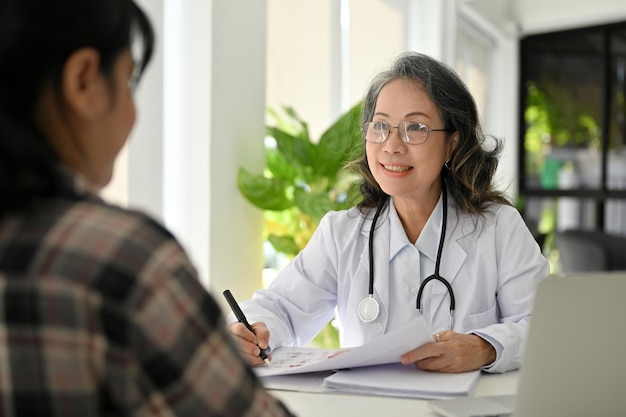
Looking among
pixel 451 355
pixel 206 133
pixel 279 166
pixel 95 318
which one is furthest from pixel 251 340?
pixel 279 166

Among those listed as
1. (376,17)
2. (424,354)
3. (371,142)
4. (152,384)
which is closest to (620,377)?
(424,354)

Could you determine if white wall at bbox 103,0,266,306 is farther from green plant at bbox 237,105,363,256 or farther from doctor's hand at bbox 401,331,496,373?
doctor's hand at bbox 401,331,496,373

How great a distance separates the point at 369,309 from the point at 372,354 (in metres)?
0.48

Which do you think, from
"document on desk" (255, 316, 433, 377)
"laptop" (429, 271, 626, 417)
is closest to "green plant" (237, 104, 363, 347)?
"document on desk" (255, 316, 433, 377)

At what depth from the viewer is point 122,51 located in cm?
68

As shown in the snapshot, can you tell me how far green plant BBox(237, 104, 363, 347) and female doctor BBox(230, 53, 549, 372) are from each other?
561 millimetres

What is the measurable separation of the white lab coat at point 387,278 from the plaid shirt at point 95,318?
3.29 feet

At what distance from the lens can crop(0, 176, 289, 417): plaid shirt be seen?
0.60 metres

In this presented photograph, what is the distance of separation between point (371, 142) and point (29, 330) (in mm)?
1353

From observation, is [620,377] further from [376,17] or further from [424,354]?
[376,17]

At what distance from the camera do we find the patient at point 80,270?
0.60 metres

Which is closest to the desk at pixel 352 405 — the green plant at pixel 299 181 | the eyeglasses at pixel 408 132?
the eyeglasses at pixel 408 132

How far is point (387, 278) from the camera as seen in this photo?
1798mm

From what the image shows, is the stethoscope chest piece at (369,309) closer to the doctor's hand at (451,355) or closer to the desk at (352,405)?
the doctor's hand at (451,355)
